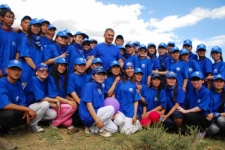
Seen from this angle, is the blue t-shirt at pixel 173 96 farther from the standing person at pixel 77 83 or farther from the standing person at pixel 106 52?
the standing person at pixel 77 83

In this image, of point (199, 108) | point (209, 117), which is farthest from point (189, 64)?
point (209, 117)

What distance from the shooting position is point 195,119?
719 cm

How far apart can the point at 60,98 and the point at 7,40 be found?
2.10 m

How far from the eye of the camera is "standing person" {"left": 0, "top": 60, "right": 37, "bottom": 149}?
568 cm

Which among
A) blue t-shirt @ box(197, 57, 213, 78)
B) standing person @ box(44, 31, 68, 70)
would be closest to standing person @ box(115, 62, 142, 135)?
standing person @ box(44, 31, 68, 70)

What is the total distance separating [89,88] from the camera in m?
6.55

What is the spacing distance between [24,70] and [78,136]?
2323mm

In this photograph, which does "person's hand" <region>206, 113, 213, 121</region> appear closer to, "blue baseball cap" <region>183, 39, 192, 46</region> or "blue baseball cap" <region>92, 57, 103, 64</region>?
"blue baseball cap" <region>183, 39, 192, 46</region>

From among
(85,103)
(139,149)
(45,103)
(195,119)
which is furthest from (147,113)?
(45,103)

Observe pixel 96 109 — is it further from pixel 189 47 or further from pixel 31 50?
pixel 189 47

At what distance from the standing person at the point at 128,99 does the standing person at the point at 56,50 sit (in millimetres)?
1952

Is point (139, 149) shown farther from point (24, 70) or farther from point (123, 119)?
point (24, 70)

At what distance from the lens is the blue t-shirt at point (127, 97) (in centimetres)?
730

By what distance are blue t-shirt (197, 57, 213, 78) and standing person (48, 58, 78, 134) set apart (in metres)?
4.55
